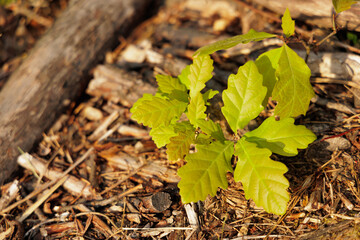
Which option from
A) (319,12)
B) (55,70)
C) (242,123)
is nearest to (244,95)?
(242,123)

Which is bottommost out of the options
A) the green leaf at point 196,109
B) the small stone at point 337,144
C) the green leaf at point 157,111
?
the small stone at point 337,144

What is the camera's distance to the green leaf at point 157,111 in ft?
6.80

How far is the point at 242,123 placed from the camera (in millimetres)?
2076

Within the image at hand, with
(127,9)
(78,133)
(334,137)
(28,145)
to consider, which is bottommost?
(334,137)

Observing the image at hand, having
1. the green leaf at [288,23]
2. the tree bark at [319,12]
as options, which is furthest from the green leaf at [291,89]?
the tree bark at [319,12]

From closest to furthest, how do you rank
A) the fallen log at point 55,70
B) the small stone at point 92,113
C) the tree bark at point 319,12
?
the tree bark at point 319,12
the fallen log at point 55,70
the small stone at point 92,113

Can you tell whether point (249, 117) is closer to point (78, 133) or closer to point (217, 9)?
point (78, 133)

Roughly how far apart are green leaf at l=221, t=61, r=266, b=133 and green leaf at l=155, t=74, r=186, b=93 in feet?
1.39

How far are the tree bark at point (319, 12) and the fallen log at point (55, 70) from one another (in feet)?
6.94

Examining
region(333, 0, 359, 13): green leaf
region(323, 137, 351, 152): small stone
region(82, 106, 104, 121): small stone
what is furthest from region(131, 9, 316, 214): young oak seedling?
region(82, 106, 104, 121): small stone

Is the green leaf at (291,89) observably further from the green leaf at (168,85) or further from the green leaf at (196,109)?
the green leaf at (168,85)

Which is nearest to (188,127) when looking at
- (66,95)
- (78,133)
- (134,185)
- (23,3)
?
(134,185)

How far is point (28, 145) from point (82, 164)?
0.63m

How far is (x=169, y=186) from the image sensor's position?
233cm
